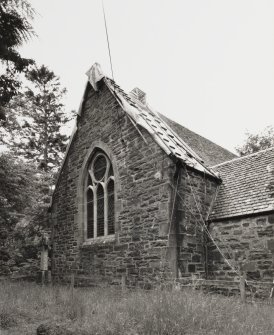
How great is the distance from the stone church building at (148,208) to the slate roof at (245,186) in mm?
37

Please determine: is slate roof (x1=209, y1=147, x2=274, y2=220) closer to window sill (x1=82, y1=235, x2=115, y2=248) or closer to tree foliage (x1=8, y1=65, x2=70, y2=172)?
window sill (x1=82, y1=235, x2=115, y2=248)

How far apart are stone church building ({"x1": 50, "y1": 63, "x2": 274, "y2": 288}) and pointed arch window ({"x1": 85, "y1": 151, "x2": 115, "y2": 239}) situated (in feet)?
0.12

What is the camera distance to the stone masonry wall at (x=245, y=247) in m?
8.93

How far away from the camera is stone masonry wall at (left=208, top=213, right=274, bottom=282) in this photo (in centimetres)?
893

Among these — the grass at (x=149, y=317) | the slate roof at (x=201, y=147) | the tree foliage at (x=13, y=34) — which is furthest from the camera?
the slate roof at (x=201, y=147)

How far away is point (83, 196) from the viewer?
13102mm

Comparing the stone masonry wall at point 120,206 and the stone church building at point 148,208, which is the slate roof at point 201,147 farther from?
the stone masonry wall at point 120,206

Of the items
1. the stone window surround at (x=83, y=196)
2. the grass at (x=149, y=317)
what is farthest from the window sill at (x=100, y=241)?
the grass at (x=149, y=317)

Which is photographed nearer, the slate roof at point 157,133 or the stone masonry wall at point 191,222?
the stone masonry wall at point 191,222

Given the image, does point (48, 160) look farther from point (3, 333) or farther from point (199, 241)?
point (3, 333)

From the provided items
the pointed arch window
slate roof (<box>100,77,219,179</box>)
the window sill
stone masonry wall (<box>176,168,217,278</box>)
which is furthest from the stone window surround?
stone masonry wall (<box>176,168,217,278</box>)

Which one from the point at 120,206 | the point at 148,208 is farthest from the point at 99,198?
the point at 148,208

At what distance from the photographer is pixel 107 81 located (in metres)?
12.9

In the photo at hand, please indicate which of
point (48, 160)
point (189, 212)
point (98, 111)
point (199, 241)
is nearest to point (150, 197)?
point (189, 212)
